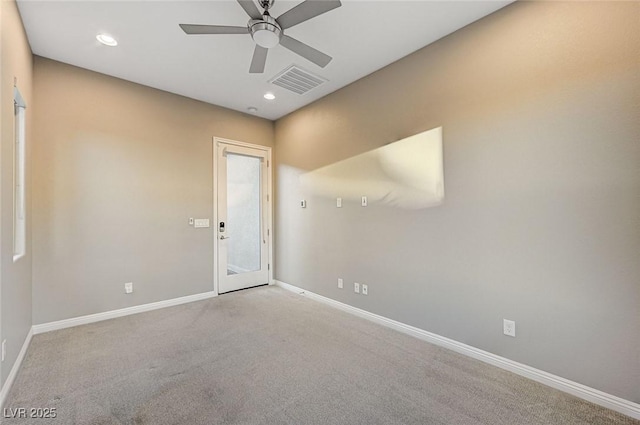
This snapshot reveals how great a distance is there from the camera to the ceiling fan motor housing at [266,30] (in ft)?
6.47

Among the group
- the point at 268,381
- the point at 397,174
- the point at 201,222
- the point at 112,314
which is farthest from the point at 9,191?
the point at 397,174

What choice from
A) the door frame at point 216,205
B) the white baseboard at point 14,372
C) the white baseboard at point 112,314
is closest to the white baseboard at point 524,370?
the door frame at point 216,205

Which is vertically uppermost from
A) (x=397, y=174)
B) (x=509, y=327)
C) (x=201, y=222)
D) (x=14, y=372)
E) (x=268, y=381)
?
(x=397, y=174)

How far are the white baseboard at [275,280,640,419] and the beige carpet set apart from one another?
60 mm

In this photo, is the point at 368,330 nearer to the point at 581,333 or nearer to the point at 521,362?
the point at 521,362

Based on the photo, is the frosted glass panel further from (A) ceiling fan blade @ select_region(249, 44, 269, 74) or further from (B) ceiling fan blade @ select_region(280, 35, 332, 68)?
(B) ceiling fan blade @ select_region(280, 35, 332, 68)

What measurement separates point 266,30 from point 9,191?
2.21 m

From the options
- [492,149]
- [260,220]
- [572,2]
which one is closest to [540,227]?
[492,149]

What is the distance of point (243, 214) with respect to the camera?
4.71 metres

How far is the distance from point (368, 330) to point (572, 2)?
3.18m

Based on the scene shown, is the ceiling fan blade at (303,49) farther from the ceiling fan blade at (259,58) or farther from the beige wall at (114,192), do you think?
the beige wall at (114,192)

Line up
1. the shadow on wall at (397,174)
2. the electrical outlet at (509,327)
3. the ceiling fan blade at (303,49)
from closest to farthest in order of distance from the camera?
the ceiling fan blade at (303,49)
the electrical outlet at (509,327)
the shadow on wall at (397,174)

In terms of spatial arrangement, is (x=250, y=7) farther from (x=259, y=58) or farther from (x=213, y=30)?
(x=259, y=58)

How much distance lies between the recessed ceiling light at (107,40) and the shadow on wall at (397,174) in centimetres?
262
